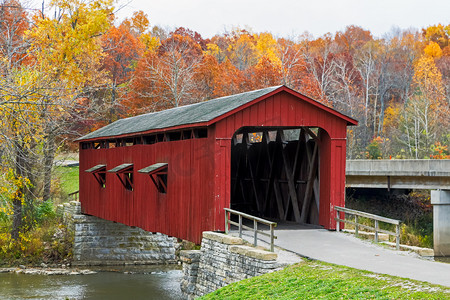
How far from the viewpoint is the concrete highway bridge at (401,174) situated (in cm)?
2675

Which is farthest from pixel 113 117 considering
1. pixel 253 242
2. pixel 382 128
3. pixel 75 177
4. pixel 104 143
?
pixel 253 242

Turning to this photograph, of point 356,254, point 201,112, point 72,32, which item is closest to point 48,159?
point 72,32

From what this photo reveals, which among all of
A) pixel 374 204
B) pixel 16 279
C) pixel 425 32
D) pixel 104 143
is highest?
pixel 425 32

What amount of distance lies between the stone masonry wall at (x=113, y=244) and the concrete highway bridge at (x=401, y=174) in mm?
9071

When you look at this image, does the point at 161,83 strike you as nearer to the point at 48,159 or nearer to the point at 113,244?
the point at 48,159

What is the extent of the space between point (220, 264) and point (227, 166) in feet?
8.58

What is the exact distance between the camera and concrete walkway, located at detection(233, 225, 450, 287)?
1210cm

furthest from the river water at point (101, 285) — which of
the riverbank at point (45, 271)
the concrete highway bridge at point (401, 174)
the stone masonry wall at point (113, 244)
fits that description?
the concrete highway bridge at point (401, 174)

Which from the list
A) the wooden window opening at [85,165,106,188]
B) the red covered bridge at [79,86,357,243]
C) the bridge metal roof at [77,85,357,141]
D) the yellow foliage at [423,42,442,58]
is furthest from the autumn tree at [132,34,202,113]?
the yellow foliage at [423,42,442,58]

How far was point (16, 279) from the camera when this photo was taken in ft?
78.6

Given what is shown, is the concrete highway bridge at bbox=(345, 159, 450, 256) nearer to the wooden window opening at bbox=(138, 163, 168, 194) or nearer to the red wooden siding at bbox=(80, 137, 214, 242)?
the red wooden siding at bbox=(80, 137, 214, 242)

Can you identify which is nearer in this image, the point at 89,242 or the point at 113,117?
the point at 89,242

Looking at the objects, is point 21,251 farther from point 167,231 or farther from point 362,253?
point 362,253

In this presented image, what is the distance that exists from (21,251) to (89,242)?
273 centimetres
